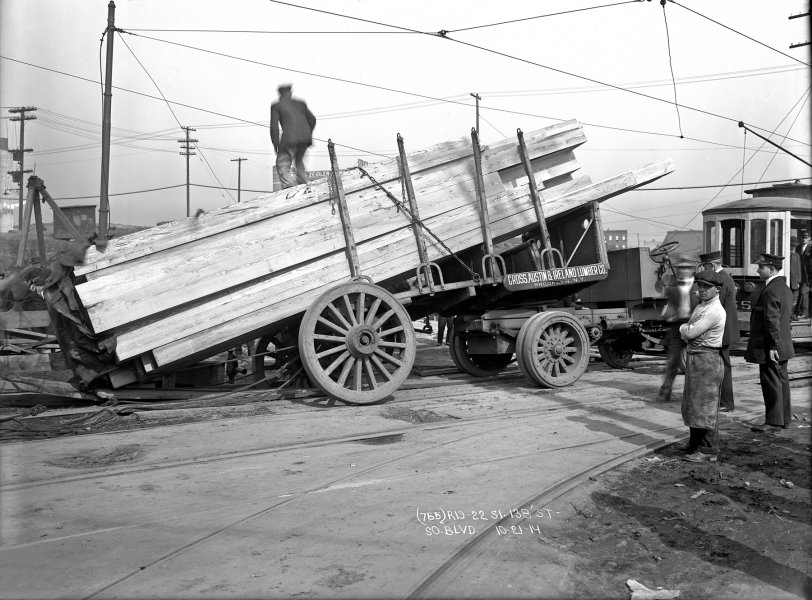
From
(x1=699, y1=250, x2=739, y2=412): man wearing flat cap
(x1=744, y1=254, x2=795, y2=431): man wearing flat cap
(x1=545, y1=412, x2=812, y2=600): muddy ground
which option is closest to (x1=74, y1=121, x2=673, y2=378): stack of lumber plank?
(x1=699, y1=250, x2=739, y2=412): man wearing flat cap

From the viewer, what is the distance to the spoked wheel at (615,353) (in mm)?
12195

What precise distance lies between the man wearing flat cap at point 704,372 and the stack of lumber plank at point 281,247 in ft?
11.7

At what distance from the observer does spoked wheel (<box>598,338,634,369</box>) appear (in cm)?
1220

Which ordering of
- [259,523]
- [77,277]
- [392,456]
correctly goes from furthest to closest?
[77,277] < [392,456] < [259,523]

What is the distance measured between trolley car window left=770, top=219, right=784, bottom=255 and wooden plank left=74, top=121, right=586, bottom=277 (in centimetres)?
935

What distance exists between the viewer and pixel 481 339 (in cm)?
1021

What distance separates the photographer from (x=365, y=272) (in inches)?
333

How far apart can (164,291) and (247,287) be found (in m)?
0.87

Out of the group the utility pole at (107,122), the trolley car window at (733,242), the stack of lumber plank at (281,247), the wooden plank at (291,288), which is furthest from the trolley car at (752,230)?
the utility pole at (107,122)

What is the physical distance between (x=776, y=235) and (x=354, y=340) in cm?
1249

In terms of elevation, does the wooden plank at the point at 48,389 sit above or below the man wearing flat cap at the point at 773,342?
below

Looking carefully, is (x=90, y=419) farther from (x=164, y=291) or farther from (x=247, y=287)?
(x=247, y=287)

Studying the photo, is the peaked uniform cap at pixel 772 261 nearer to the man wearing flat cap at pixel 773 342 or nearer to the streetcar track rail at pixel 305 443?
the man wearing flat cap at pixel 773 342

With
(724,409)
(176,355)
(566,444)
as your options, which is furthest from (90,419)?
(724,409)
